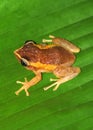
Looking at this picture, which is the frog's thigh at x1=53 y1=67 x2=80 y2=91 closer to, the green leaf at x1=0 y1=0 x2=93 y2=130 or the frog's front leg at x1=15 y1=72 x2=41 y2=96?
the green leaf at x1=0 y1=0 x2=93 y2=130

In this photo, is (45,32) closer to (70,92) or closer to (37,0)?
(37,0)

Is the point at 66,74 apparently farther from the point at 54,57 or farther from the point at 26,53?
the point at 26,53

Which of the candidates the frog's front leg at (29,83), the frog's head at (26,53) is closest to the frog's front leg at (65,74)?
the frog's front leg at (29,83)

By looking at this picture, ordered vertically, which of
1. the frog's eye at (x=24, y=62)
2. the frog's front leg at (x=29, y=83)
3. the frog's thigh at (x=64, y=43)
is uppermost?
the frog's eye at (x=24, y=62)

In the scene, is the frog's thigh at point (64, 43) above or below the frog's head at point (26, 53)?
below

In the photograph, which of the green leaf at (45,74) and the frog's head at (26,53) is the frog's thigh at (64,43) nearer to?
the green leaf at (45,74)

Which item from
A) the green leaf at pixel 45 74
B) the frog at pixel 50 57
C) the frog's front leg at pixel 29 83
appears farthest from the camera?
the frog at pixel 50 57
